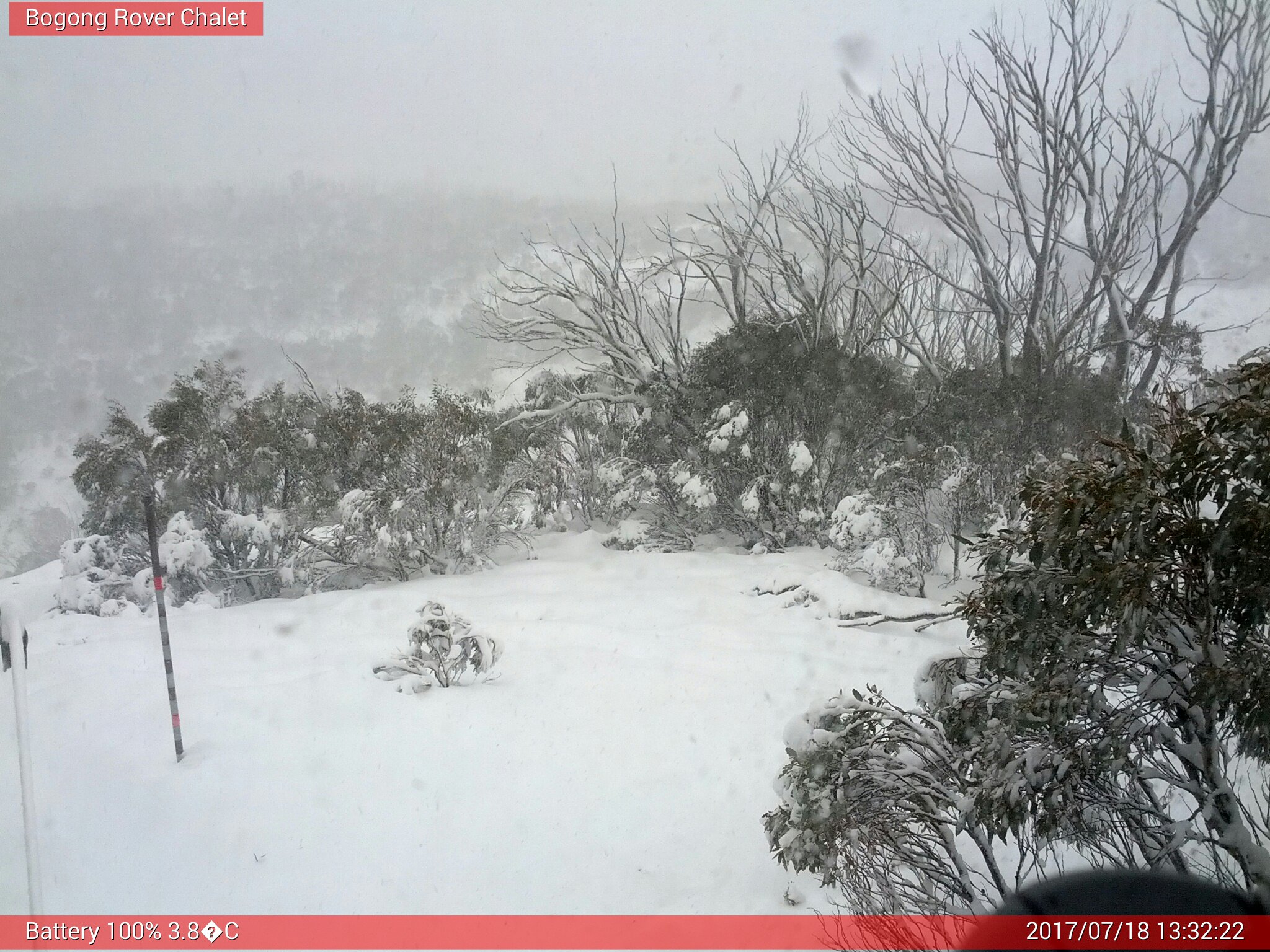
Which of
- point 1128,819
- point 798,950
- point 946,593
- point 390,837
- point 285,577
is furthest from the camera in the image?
point 285,577

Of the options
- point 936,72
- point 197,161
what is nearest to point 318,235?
point 197,161

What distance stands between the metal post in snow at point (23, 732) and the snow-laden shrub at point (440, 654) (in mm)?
2544

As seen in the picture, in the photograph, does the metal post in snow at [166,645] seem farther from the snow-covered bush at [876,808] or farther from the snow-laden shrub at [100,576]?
the snow-laden shrub at [100,576]

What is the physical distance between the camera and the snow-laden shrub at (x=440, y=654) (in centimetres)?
563

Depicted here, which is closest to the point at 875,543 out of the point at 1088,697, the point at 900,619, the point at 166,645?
the point at 900,619

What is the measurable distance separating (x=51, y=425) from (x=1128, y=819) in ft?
40.8

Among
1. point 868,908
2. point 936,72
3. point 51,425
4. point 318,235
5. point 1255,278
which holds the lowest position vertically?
point 868,908

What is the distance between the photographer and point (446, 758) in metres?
4.62

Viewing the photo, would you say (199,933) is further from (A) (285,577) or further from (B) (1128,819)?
(A) (285,577)

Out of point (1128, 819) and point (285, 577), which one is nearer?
point (1128, 819)

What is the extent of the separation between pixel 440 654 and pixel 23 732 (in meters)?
2.81

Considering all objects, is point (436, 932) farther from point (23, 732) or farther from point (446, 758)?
point (23, 732)

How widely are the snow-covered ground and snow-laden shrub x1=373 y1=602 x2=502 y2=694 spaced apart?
5.4 inches

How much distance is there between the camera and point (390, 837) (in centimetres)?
387
